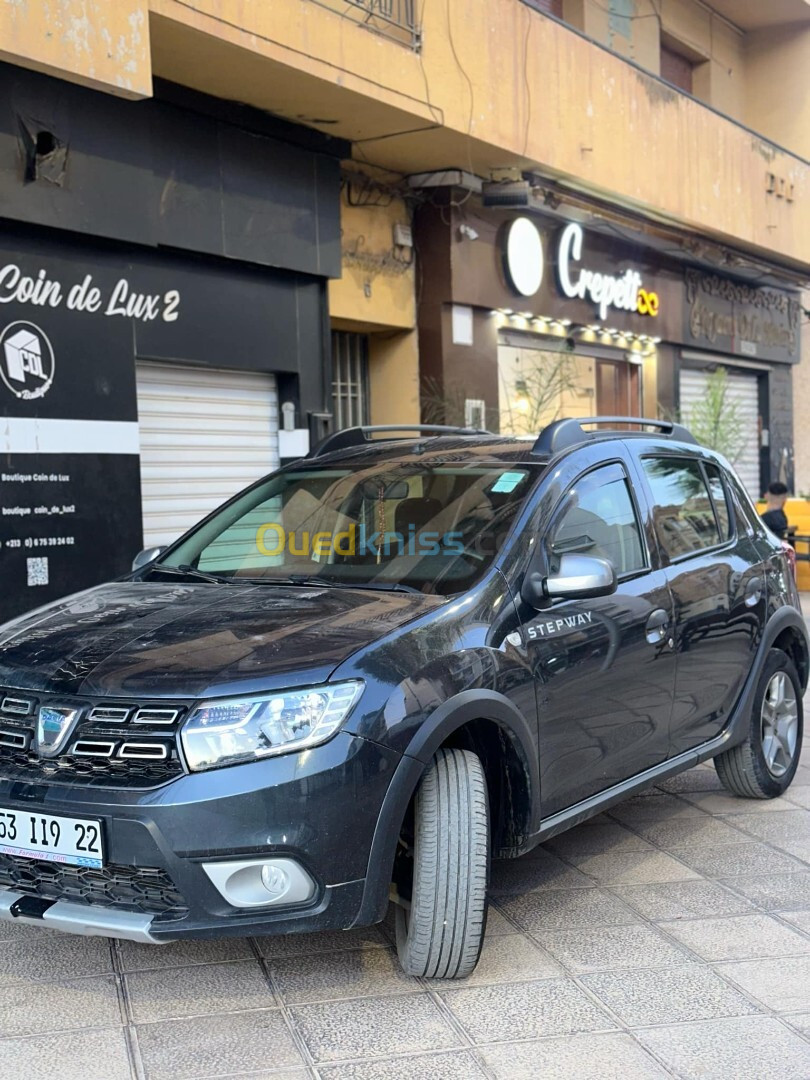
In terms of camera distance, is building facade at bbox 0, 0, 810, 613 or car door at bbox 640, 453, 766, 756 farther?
building facade at bbox 0, 0, 810, 613

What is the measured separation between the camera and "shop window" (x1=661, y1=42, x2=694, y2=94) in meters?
16.6

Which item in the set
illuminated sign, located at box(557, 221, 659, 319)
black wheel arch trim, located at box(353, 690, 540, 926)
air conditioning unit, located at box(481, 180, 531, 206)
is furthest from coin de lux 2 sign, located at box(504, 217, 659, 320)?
black wheel arch trim, located at box(353, 690, 540, 926)

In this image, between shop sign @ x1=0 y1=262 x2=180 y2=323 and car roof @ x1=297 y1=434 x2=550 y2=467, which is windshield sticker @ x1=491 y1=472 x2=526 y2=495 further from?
shop sign @ x1=0 y1=262 x2=180 y2=323

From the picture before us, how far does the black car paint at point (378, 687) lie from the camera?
3.00 m

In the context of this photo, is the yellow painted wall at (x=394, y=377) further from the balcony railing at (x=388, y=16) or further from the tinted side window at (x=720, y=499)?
the tinted side window at (x=720, y=499)

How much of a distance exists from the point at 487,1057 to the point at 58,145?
6.46 metres

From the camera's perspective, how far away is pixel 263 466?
1012 centimetres

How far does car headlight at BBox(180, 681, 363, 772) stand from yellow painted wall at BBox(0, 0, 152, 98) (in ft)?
16.9

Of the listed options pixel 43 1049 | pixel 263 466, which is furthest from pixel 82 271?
pixel 43 1049

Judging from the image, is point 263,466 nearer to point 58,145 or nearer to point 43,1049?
point 58,145

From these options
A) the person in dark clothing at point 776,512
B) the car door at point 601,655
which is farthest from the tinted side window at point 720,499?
the person in dark clothing at point 776,512

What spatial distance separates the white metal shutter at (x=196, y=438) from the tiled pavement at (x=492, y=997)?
5518 mm

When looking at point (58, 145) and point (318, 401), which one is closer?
point (58, 145)

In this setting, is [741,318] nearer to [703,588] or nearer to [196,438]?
[196,438]
